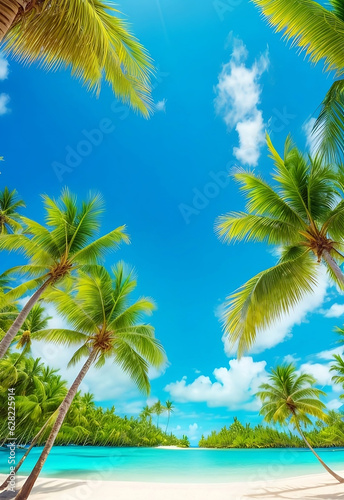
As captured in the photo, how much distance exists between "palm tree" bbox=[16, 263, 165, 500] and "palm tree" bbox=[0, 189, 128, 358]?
2.22ft

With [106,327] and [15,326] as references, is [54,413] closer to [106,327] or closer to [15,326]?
[106,327]

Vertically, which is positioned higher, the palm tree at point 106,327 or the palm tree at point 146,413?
the palm tree at point 146,413

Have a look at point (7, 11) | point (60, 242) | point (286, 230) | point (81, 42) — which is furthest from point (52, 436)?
point (7, 11)

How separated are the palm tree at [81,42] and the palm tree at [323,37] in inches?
86.4

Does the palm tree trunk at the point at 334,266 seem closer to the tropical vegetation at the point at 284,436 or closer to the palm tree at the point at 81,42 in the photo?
the palm tree at the point at 81,42

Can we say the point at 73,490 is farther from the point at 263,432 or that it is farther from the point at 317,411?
the point at 263,432

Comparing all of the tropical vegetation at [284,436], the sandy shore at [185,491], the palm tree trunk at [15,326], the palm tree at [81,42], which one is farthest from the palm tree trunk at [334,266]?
the tropical vegetation at [284,436]

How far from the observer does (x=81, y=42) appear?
4.08 meters

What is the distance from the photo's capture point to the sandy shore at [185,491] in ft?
41.8

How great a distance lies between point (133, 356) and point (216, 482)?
42.8 feet

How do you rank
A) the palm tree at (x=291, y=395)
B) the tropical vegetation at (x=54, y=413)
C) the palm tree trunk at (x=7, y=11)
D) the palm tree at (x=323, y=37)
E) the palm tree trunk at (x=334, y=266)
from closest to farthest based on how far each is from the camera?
the palm tree trunk at (x=7, y=11)
the palm tree at (x=323, y=37)
the palm tree trunk at (x=334, y=266)
the palm tree at (x=291, y=395)
the tropical vegetation at (x=54, y=413)

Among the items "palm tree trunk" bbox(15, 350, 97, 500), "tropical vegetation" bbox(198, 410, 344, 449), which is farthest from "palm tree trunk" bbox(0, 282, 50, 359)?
"tropical vegetation" bbox(198, 410, 344, 449)

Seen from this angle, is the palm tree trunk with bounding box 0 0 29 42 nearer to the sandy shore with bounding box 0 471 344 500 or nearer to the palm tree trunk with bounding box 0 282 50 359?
the palm tree trunk with bounding box 0 282 50 359

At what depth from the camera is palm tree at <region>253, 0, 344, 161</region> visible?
15.4ft
